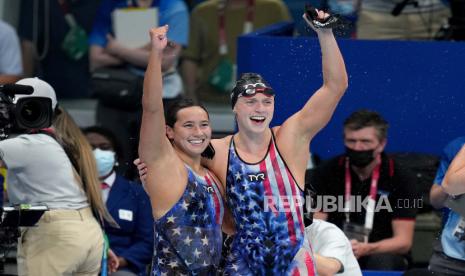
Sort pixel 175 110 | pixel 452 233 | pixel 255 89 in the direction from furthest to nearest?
pixel 452 233 → pixel 175 110 → pixel 255 89

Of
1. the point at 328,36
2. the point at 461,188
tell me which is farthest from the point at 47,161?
the point at 461,188

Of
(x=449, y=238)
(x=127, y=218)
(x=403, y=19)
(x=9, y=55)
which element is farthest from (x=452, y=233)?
(x=9, y=55)

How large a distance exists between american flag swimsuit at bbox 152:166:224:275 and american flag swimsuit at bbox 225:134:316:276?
113 mm

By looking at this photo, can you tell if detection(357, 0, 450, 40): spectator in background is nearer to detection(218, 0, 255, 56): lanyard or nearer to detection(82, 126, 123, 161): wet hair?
detection(218, 0, 255, 56): lanyard

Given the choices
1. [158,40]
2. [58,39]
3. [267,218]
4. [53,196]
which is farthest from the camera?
[58,39]

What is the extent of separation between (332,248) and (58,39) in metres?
5.24

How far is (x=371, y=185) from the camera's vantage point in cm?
941

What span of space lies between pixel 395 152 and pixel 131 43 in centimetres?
227

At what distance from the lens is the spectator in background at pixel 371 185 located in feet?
30.7

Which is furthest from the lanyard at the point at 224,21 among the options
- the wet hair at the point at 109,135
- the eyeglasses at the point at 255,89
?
the eyeglasses at the point at 255,89

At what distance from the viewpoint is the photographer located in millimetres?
8180

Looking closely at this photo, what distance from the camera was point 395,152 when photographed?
10297mm

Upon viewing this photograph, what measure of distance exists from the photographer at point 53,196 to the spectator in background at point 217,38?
314 cm

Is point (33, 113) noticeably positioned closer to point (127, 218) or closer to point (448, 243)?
point (127, 218)
